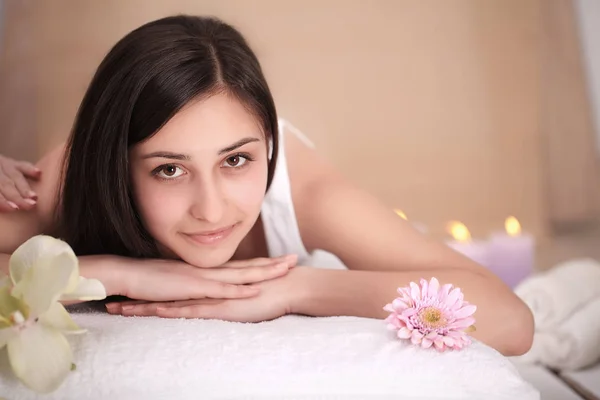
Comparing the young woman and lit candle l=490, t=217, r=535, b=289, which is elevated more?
the young woman

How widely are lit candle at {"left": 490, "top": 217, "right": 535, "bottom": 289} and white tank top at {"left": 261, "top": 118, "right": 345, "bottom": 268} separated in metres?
0.30

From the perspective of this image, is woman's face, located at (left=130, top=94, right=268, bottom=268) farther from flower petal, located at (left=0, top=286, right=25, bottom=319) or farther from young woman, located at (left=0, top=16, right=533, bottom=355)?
flower petal, located at (left=0, top=286, right=25, bottom=319)

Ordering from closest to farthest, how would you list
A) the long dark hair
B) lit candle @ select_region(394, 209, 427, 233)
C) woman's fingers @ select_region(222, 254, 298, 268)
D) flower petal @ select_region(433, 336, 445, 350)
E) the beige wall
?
flower petal @ select_region(433, 336, 445, 350) < the long dark hair < woman's fingers @ select_region(222, 254, 298, 268) < the beige wall < lit candle @ select_region(394, 209, 427, 233)

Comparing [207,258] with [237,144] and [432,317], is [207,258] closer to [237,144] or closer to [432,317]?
[237,144]

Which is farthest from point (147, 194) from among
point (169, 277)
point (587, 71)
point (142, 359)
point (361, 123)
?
point (587, 71)

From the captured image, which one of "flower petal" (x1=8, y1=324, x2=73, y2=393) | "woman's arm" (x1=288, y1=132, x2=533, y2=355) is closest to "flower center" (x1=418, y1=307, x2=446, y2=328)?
"woman's arm" (x1=288, y1=132, x2=533, y2=355)

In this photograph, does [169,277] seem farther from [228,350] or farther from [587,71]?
[587,71]

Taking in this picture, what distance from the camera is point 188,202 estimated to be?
103 cm

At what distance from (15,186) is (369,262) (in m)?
0.56

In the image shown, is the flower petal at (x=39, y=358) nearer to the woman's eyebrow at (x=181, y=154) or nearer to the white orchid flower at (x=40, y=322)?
the white orchid flower at (x=40, y=322)

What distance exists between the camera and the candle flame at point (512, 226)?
4.43 ft

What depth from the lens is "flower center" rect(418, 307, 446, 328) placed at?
88 cm

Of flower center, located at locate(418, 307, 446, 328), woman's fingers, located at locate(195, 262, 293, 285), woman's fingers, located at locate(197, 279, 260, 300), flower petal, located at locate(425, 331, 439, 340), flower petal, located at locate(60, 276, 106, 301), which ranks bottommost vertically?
woman's fingers, located at locate(197, 279, 260, 300)

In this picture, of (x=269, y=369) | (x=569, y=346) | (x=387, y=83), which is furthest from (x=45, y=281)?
(x=569, y=346)
